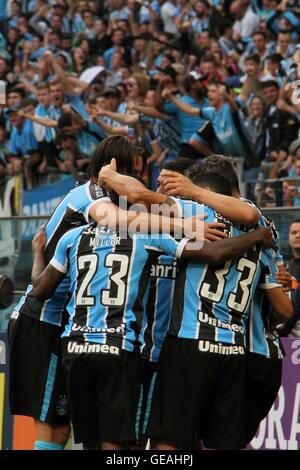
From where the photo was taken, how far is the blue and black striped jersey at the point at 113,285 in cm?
445

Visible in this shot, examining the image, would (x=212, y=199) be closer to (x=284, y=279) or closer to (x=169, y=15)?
(x=284, y=279)

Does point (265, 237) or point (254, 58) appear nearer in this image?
point (265, 237)

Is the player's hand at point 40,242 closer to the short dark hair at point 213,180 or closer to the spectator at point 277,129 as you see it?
the short dark hair at point 213,180

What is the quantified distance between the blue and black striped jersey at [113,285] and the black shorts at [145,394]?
0.28 m

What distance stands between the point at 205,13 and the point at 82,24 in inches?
106

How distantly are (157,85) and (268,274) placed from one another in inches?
288

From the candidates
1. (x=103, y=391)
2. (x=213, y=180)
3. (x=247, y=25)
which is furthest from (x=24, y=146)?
(x=103, y=391)

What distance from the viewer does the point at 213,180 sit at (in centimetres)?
479

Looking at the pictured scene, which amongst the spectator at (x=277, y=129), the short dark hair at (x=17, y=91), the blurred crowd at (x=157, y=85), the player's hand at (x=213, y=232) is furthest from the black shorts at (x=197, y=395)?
the short dark hair at (x=17, y=91)

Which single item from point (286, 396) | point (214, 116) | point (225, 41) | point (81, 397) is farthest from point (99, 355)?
point (225, 41)

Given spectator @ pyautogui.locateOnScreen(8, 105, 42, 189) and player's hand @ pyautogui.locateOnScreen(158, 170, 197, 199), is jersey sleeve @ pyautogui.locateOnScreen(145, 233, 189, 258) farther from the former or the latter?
spectator @ pyautogui.locateOnScreen(8, 105, 42, 189)

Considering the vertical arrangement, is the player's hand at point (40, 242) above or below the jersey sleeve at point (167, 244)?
below

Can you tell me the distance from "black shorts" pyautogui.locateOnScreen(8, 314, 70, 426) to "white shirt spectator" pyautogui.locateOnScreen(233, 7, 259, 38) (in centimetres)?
826
